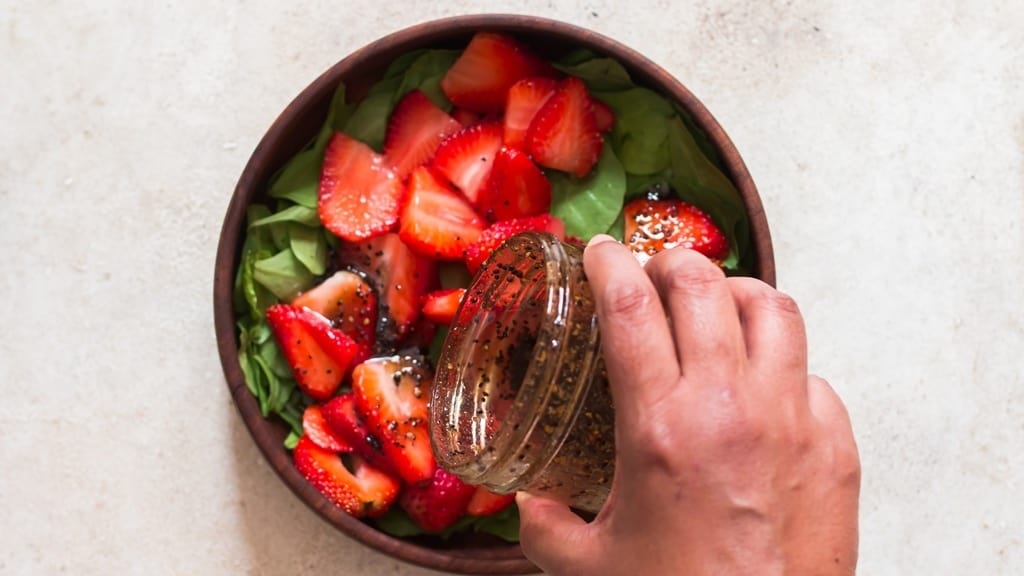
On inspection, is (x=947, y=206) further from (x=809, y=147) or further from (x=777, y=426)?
(x=777, y=426)

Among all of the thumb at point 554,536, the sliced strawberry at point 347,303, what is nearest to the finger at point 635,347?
the thumb at point 554,536

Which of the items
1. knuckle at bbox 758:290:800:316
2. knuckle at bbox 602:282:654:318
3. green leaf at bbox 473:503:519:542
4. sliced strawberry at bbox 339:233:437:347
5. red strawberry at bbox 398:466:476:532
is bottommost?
green leaf at bbox 473:503:519:542

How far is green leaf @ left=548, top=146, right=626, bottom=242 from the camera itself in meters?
1.05

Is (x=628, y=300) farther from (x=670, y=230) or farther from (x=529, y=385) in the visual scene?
(x=670, y=230)

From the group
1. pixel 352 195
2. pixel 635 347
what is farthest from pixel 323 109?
pixel 635 347

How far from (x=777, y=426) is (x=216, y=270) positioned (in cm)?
60

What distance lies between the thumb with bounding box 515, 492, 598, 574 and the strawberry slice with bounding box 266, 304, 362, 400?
32 centimetres

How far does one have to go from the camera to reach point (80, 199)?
1.14m

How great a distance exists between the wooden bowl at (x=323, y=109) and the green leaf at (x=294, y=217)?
22 millimetres

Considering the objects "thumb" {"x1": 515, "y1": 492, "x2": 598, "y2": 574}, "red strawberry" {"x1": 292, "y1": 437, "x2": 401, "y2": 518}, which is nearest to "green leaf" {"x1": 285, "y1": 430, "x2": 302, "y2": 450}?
"red strawberry" {"x1": 292, "y1": 437, "x2": 401, "y2": 518}

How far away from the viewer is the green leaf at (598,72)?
102 centimetres

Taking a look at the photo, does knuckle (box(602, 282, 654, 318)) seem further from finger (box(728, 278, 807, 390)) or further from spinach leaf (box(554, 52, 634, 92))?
spinach leaf (box(554, 52, 634, 92))

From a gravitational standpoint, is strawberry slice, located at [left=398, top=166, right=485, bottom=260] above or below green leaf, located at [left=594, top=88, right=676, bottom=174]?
below

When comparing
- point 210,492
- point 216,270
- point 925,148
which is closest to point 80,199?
point 216,270
